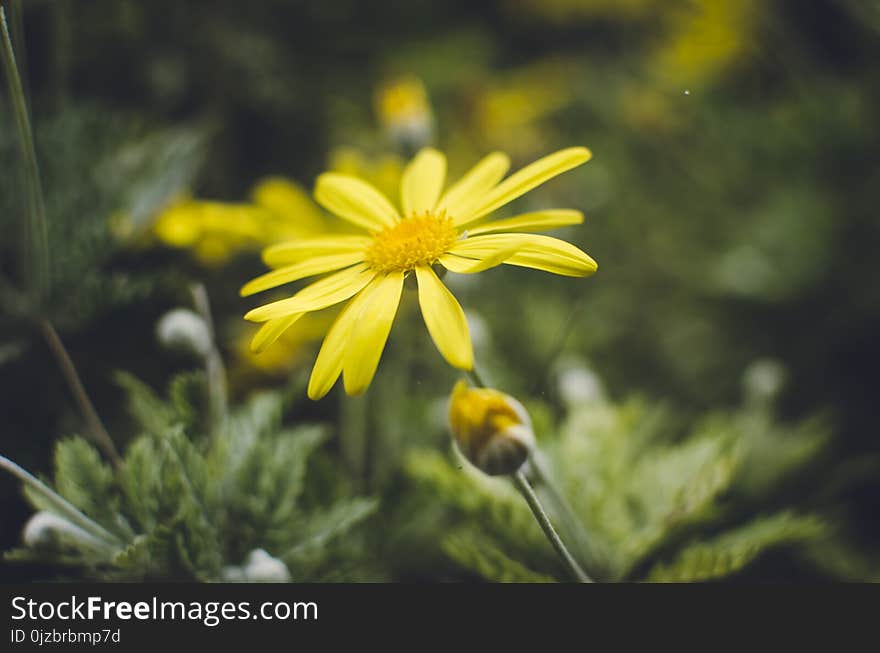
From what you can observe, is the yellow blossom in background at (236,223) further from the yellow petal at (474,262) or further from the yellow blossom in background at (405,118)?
the yellow petal at (474,262)

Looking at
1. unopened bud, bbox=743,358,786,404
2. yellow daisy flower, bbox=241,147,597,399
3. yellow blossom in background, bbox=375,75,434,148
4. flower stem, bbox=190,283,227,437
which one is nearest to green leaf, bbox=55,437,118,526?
flower stem, bbox=190,283,227,437

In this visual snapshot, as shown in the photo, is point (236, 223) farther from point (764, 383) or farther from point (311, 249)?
point (764, 383)

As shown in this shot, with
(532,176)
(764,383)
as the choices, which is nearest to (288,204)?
(532,176)

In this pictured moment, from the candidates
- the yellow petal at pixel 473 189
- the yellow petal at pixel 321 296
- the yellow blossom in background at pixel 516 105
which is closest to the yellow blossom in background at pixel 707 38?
the yellow blossom in background at pixel 516 105

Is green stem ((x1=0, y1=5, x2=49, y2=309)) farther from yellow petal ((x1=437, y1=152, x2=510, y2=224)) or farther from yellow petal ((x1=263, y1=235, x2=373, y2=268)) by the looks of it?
yellow petal ((x1=437, y1=152, x2=510, y2=224))

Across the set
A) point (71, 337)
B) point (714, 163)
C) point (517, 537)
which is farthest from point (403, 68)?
point (517, 537)

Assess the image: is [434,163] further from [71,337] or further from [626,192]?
[626,192]
